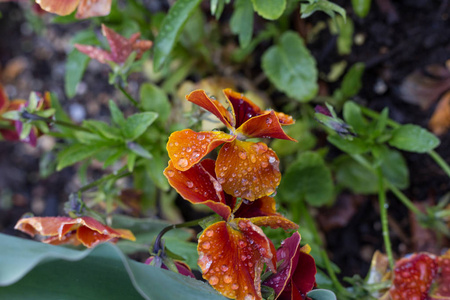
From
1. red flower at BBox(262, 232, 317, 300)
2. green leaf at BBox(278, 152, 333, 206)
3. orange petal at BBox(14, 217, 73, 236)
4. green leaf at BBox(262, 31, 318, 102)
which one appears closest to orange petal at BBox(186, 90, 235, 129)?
red flower at BBox(262, 232, 317, 300)

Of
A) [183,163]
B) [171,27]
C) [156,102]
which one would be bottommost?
[156,102]

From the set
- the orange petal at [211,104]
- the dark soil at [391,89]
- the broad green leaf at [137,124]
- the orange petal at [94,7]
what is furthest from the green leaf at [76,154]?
the dark soil at [391,89]

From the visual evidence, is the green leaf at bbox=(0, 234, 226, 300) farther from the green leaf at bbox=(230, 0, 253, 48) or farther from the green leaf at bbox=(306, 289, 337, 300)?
the green leaf at bbox=(230, 0, 253, 48)

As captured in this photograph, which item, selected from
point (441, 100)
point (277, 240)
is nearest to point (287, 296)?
point (277, 240)

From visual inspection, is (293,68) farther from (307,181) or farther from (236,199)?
(236,199)

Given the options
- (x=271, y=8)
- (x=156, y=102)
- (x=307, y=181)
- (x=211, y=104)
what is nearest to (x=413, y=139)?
(x=307, y=181)

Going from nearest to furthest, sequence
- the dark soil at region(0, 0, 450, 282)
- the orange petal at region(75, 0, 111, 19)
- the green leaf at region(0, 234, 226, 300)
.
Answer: the green leaf at region(0, 234, 226, 300) → the orange petal at region(75, 0, 111, 19) → the dark soil at region(0, 0, 450, 282)
